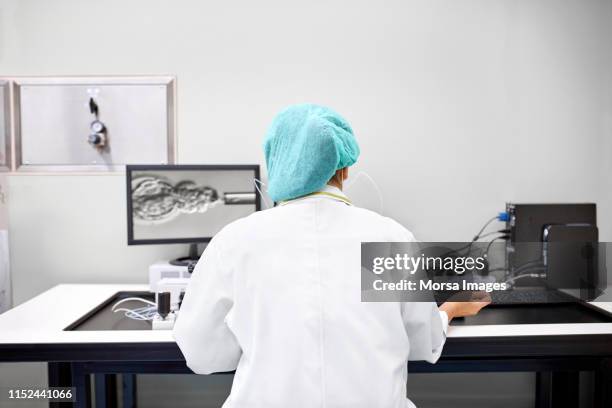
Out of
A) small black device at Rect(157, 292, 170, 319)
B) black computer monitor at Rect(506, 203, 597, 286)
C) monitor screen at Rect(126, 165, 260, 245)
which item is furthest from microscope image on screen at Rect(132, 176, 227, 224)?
black computer monitor at Rect(506, 203, 597, 286)

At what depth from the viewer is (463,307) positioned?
124 cm

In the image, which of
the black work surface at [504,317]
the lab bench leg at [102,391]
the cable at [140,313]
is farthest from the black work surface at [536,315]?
the lab bench leg at [102,391]

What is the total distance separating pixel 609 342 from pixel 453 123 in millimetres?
971

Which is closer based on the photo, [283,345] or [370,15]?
[283,345]

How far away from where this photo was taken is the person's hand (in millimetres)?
1209

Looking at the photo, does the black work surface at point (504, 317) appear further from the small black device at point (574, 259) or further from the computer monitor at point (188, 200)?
the computer monitor at point (188, 200)

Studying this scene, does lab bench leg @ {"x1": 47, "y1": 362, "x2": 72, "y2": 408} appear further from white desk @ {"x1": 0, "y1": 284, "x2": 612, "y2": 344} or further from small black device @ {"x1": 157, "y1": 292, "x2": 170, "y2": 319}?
small black device @ {"x1": 157, "y1": 292, "x2": 170, "y2": 319}

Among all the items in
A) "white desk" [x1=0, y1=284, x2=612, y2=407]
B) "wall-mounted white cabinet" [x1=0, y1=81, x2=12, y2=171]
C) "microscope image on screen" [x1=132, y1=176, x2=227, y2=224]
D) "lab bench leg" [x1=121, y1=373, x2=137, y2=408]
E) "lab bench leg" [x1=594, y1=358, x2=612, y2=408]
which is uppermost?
"wall-mounted white cabinet" [x1=0, y1=81, x2=12, y2=171]

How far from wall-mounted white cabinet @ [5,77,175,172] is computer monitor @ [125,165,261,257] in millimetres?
221

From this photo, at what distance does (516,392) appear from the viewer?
183 cm

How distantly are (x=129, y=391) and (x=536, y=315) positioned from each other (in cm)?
155

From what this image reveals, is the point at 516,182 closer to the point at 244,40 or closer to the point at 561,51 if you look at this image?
the point at 561,51

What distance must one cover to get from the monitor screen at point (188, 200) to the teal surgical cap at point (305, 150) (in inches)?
29.5

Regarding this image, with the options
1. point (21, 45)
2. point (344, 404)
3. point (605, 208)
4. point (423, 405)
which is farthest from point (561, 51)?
point (21, 45)
